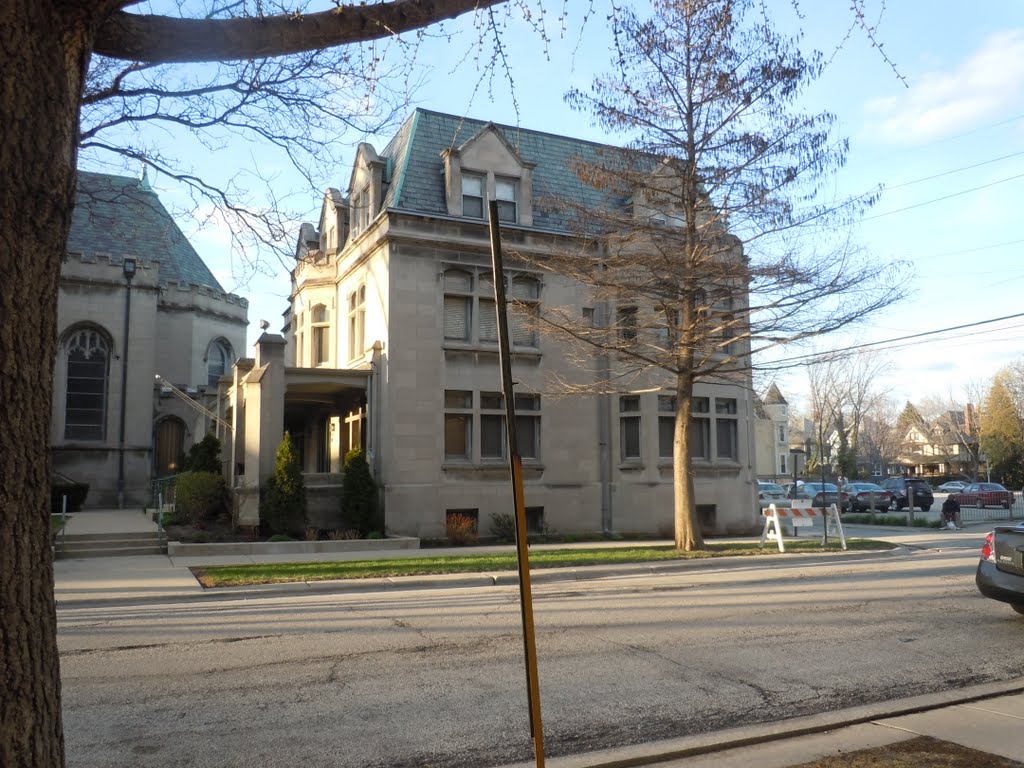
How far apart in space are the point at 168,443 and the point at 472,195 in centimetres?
1911

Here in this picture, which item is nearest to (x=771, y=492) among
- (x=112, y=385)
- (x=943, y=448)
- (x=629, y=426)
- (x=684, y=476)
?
(x=629, y=426)

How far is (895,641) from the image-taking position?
336 inches

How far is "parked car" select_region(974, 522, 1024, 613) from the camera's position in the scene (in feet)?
29.1

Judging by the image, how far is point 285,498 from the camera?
66.6ft

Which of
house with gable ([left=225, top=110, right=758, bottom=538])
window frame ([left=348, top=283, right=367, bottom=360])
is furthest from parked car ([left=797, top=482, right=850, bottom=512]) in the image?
window frame ([left=348, top=283, right=367, bottom=360])

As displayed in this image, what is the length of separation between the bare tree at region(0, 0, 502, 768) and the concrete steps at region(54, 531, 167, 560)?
1650 cm

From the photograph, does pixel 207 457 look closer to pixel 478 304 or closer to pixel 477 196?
pixel 478 304

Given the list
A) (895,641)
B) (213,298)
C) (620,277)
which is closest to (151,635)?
(895,641)

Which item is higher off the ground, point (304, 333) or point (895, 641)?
point (304, 333)

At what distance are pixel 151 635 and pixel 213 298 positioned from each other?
31.5 m

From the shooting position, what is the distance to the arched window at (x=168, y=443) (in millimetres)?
34625

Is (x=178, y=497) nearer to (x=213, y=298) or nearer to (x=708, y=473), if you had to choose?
(x=708, y=473)

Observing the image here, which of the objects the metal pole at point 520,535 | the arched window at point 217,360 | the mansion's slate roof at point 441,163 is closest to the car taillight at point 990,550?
the metal pole at point 520,535

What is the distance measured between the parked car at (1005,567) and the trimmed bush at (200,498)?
18.3m
